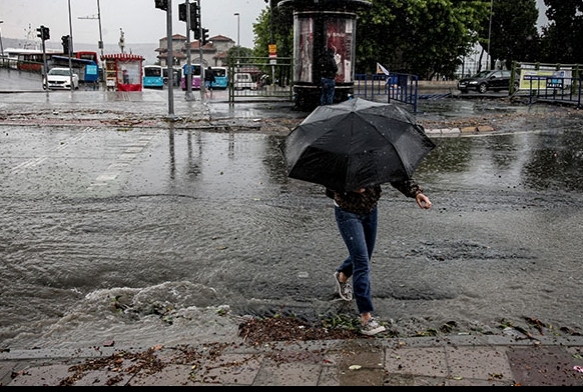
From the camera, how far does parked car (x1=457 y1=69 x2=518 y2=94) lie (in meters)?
36.9

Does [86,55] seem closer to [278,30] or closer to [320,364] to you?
[278,30]

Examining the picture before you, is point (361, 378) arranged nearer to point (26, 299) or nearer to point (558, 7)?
point (26, 299)

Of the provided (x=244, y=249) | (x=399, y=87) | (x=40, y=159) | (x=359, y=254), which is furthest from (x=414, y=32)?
(x=359, y=254)

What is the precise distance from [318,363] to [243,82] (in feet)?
76.2

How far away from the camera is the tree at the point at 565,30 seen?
44719 millimetres

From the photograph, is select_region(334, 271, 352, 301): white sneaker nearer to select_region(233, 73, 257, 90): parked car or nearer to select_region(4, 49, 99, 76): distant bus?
select_region(233, 73, 257, 90): parked car

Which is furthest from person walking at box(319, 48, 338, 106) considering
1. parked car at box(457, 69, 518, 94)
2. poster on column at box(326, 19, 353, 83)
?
parked car at box(457, 69, 518, 94)

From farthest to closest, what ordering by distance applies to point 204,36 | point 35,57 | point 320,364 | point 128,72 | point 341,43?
point 35,57 → point 128,72 → point 204,36 → point 341,43 → point 320,364

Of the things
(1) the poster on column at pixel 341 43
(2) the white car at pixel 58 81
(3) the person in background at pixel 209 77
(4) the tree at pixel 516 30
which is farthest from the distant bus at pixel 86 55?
(1) the poster on column at pixel 341 43

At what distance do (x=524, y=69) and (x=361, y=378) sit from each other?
87.2 feet

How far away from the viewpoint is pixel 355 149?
4.44 m

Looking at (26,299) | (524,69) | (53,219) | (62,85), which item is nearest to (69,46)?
(62,85)

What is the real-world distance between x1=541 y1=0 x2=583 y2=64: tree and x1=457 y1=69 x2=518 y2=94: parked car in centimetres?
1119

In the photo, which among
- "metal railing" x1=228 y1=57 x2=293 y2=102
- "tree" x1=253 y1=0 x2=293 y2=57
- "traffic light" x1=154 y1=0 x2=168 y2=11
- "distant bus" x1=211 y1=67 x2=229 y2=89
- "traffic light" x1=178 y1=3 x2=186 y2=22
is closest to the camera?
"traffic light" x1=154 y1=0 x2=168 y2=11
